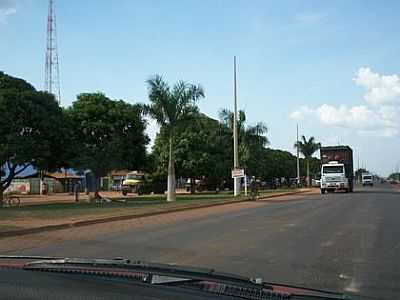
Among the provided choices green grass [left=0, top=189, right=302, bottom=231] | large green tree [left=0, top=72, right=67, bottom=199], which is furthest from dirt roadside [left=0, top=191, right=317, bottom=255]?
large green tree [left=0, top=72, right=67, bottom=199]

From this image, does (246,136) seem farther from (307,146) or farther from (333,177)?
(307,146)

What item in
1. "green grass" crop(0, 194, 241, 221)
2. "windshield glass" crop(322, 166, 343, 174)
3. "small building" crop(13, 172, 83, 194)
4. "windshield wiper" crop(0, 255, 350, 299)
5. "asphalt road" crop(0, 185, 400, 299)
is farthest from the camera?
"small building" crop(13, 172, 83, 194)

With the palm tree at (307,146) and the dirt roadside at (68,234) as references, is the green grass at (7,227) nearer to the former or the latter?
the dirt roadside at (68,234)

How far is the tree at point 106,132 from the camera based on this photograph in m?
42.0

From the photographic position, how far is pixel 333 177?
57.6 meters

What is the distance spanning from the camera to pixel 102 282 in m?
3.18

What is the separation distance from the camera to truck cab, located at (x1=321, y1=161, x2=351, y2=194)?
189ft

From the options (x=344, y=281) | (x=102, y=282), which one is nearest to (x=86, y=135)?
(x=344, y=281)

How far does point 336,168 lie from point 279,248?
45.1 m

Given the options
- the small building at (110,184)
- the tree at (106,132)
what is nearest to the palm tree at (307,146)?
the small building at (110,184)

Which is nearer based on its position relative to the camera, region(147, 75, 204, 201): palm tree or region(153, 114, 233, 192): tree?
region(147, 75, 204, 201): palm tree

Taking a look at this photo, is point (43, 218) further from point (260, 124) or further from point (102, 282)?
point (260, 124)

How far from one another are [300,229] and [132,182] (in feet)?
178

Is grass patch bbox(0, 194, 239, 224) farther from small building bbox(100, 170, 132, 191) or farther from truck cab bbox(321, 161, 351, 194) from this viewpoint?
small building bbox(100, 170, 132, 191)
